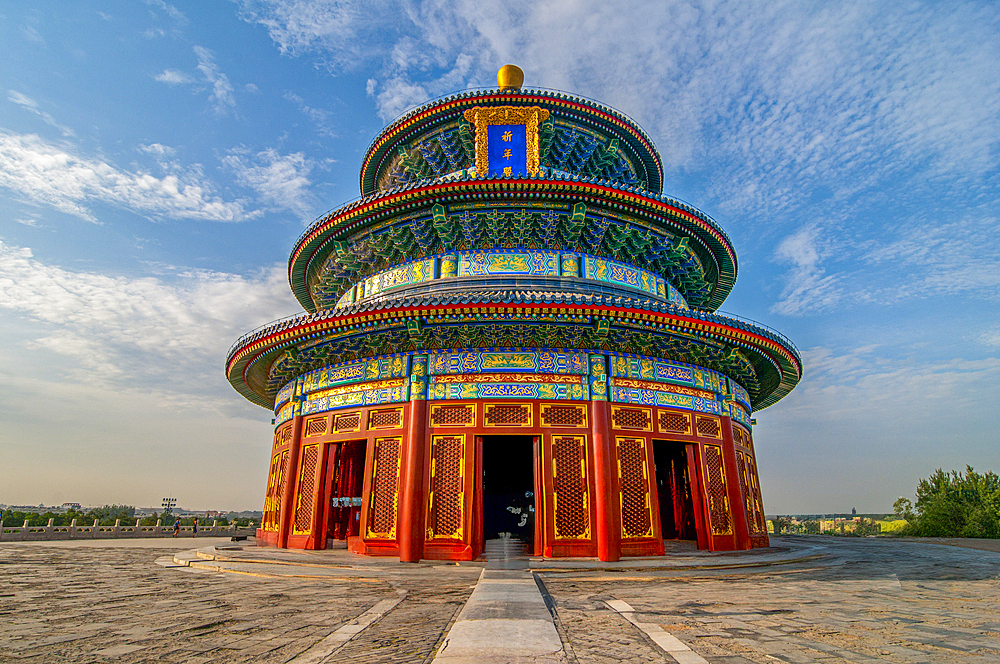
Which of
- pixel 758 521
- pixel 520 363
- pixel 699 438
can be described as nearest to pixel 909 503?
pixel 758 521

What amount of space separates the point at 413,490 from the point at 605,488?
4.72m

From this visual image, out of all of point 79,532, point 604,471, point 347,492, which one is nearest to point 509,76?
point 604,471

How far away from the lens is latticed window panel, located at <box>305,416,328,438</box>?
15.7m

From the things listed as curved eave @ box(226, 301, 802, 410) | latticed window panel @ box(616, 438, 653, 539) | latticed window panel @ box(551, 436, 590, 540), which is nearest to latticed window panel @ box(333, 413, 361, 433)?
curved eave @ box(226, 301, 802, 410)

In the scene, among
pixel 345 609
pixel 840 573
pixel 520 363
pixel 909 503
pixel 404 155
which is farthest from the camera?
pixel 909 503

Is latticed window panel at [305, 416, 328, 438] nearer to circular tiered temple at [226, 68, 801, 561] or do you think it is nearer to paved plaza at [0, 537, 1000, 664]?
circular tiered temple at [226, 68, 801, 561]

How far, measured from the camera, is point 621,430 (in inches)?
548

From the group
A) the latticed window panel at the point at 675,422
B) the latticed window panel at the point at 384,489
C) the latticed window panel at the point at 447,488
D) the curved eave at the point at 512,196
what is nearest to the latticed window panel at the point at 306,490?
the latticed window panel at the point at 384,489

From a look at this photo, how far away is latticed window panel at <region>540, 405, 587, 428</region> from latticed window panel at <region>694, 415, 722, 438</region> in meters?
3.61

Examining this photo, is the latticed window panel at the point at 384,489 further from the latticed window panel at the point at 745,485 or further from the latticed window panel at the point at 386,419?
the latticed window panel at the point at 745,485

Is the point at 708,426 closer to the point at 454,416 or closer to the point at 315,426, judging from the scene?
the point at 454,416

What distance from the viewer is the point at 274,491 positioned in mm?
17125

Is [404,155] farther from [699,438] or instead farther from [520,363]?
[699,438]

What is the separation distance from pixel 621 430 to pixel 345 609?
8917 millimetres
